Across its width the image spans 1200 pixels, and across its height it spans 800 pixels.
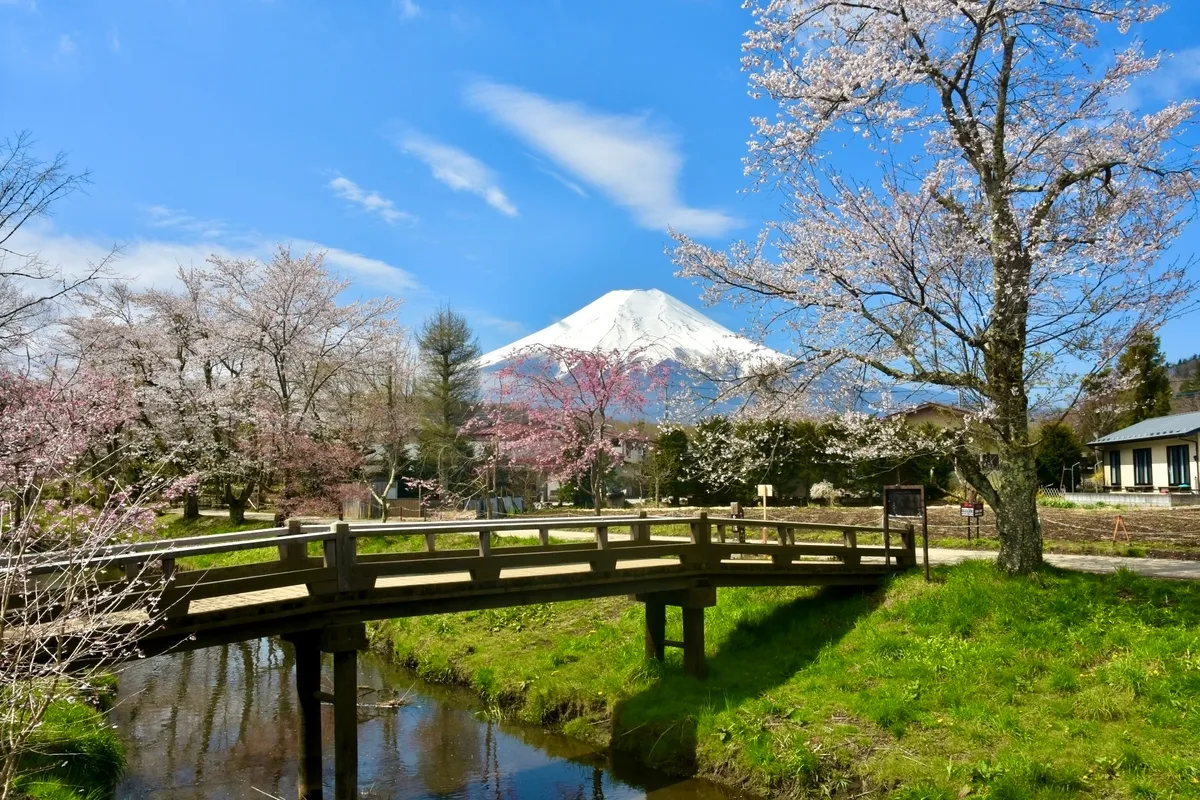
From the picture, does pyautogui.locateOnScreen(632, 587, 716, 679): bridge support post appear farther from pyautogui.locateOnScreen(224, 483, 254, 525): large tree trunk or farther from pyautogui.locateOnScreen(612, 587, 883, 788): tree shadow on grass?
pyautogui.locateOnScreen(224, 483, 254, 525): large tree trunk

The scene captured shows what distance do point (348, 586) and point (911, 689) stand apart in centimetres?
745

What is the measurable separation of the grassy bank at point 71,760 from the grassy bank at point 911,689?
5.93 meters

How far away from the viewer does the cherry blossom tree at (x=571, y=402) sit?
1100 inches

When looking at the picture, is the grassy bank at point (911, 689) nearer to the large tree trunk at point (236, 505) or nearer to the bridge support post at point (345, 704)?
the bridge support post at point (345, 704)

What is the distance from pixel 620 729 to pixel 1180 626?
307 inches

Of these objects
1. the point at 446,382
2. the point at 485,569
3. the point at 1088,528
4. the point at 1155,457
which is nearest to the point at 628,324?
the point at 446,382

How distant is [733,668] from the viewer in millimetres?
13695

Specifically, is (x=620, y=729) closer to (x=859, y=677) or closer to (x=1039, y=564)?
(x=859, y=677)

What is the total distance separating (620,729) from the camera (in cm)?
1268

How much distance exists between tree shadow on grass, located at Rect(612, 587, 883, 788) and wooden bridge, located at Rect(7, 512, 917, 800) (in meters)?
A: 0.60

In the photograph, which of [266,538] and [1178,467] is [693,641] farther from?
[1178,467]

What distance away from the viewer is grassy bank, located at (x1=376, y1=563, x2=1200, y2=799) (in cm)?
949

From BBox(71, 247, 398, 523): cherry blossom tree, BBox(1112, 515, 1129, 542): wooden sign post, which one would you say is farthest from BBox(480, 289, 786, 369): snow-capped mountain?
BBox(1112, 515, 1129, 542): wooden sign post

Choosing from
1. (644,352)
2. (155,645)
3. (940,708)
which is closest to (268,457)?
(644,352)
